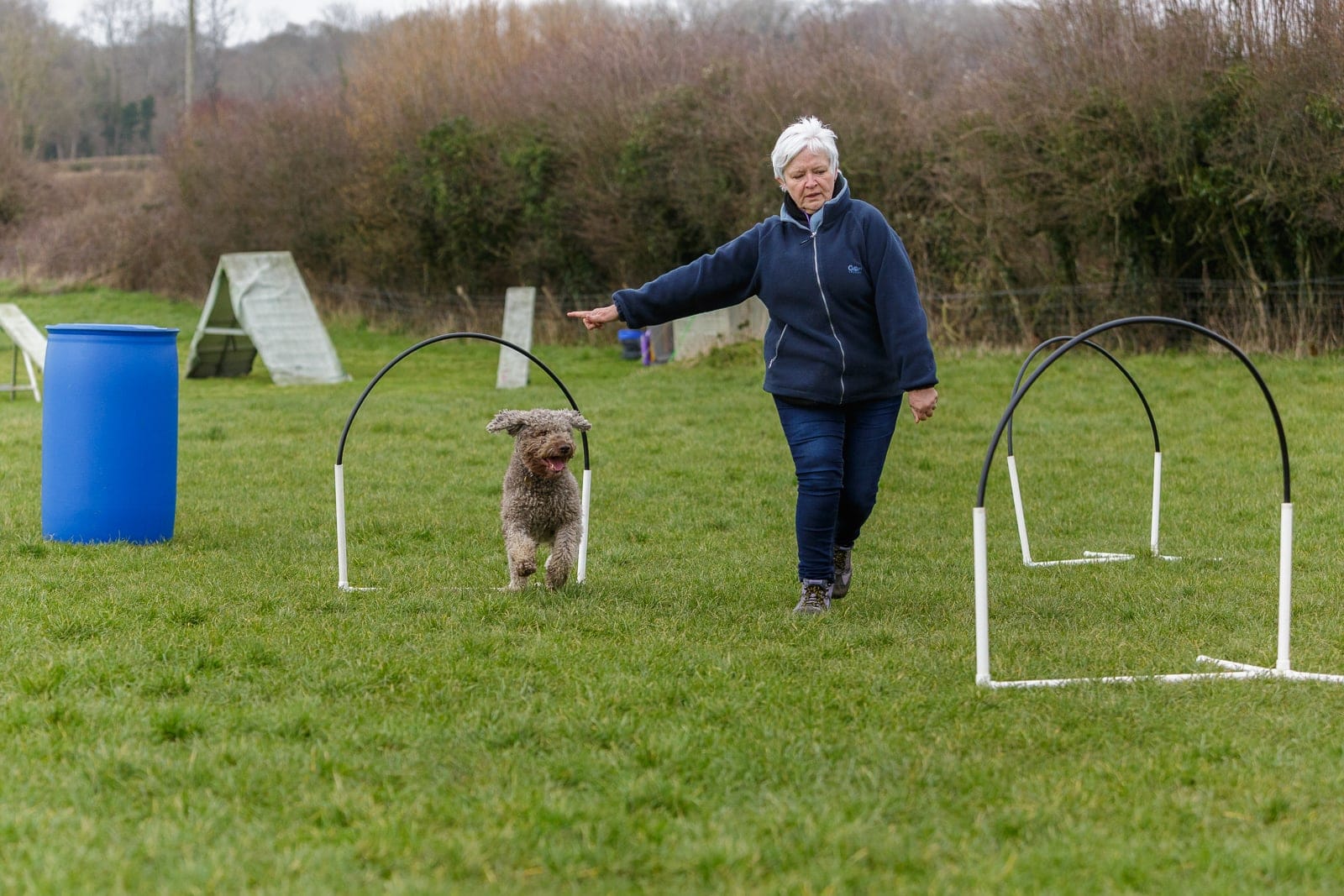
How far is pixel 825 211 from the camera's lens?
5.75 meters

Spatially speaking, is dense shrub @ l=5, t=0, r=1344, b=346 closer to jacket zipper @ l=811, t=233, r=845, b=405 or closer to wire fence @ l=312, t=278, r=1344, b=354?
wire fence @ l=312, t=278, r=1344, b=354

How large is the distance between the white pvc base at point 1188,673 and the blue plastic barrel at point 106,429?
189 inches

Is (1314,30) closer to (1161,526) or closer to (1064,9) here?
(1064,9)

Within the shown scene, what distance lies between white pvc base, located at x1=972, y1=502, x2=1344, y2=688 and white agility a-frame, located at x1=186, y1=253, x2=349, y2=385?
14.8 m

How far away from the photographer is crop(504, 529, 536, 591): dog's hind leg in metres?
6.27

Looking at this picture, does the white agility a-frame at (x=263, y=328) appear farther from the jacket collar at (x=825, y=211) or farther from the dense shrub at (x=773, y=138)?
the jacket collar at (x=825, y=211)

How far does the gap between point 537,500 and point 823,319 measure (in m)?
1.63

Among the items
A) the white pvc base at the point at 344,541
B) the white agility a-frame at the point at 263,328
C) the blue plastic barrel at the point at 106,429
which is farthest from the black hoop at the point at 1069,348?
the white agility a-frame at the point at 263,328

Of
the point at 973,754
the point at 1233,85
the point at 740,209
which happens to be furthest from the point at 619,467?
the point at 740,209

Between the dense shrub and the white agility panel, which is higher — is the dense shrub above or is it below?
above

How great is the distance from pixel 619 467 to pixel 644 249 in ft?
40.2

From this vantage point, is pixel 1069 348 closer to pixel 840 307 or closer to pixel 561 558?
pixel 840 307

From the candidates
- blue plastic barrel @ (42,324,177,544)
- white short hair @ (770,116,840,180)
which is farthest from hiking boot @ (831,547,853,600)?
blue plastic barrel @ (42,324,177,544)

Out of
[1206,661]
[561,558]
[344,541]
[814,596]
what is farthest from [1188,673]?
[344,541]
